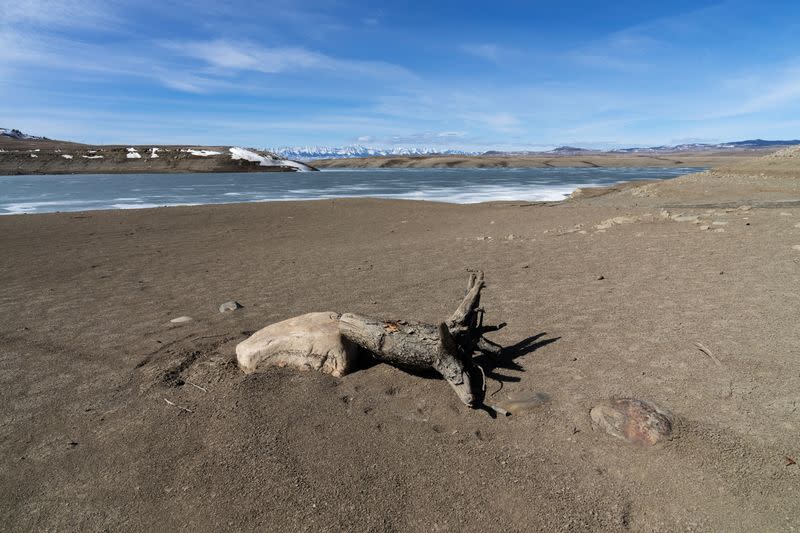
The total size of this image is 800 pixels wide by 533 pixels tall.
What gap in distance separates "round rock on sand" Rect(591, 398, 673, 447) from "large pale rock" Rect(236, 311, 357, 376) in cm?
222

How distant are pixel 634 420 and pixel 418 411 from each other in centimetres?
160

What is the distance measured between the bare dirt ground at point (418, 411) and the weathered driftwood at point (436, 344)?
0.60 ft

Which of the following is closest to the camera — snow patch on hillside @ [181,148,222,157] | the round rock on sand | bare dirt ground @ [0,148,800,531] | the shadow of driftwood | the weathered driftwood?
bare dirt ground @ [0,148,800,531]

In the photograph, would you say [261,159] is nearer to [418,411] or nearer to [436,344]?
[436,344]

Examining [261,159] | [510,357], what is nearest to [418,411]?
[510,357]

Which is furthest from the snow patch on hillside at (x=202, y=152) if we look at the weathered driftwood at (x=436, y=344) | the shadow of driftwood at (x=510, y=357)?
the shadow of driftwood at (x=510, y=357)

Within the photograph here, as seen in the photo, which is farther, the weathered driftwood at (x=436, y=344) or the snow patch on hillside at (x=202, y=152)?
the snow patch on hillside at (x=202, y=152)

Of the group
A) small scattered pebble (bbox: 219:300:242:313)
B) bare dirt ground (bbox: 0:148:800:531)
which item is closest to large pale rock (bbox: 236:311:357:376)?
bare dirt ground (bbox: 0:148:800:531)

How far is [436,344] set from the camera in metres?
4.06

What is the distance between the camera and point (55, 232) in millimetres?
14734

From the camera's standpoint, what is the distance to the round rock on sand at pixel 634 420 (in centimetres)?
332

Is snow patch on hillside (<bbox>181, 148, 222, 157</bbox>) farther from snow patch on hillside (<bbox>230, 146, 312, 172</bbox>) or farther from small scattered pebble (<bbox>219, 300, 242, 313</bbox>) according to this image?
small scattered pebble (<bbox>219, 300, 242, 313</bbox>)

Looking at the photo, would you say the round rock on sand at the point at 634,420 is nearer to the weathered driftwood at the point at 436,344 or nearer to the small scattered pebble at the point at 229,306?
the weathered driftwood at the point at 436,344

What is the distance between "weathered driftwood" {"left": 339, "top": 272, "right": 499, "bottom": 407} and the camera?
3.97 meters
